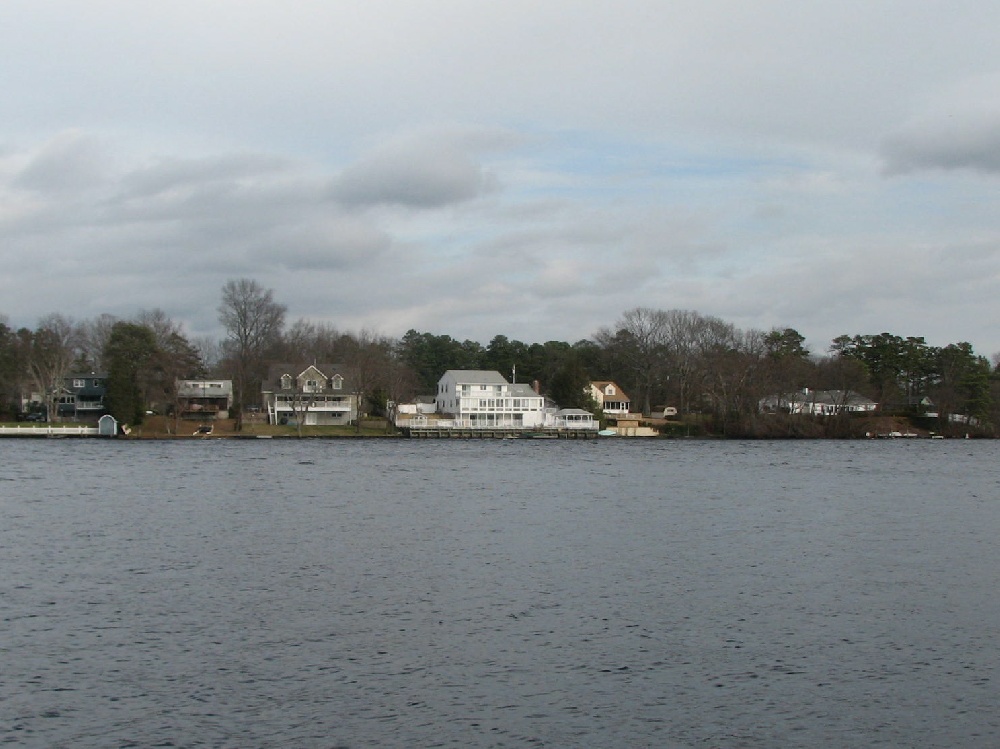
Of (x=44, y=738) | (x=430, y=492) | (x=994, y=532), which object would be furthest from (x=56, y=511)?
(x=994, y=532)

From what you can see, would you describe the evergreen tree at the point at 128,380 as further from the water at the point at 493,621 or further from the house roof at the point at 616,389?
the house roof at the point at 616,389

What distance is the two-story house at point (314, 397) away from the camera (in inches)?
4405

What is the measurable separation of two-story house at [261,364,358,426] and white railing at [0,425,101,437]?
19.7 meters

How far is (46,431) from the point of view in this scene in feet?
326

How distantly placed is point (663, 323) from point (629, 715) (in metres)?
124

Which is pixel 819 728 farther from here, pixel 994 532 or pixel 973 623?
pixel 994 532

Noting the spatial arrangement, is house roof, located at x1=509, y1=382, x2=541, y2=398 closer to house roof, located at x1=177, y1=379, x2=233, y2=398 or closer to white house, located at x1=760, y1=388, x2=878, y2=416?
white house, located at x1=760, y1=388, x2=878, y2=416

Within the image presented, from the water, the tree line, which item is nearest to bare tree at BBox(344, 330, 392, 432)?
the tree line

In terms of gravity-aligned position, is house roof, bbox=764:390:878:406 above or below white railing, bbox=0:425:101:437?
above

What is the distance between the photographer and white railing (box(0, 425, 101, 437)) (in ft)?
323

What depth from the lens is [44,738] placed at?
48.0 feet

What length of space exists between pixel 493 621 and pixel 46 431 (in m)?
89.6

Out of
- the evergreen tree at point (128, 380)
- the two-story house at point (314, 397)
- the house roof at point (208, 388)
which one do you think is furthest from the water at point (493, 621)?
the two-story house at point (314, 397)

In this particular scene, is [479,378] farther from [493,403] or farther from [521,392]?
[521,392]
